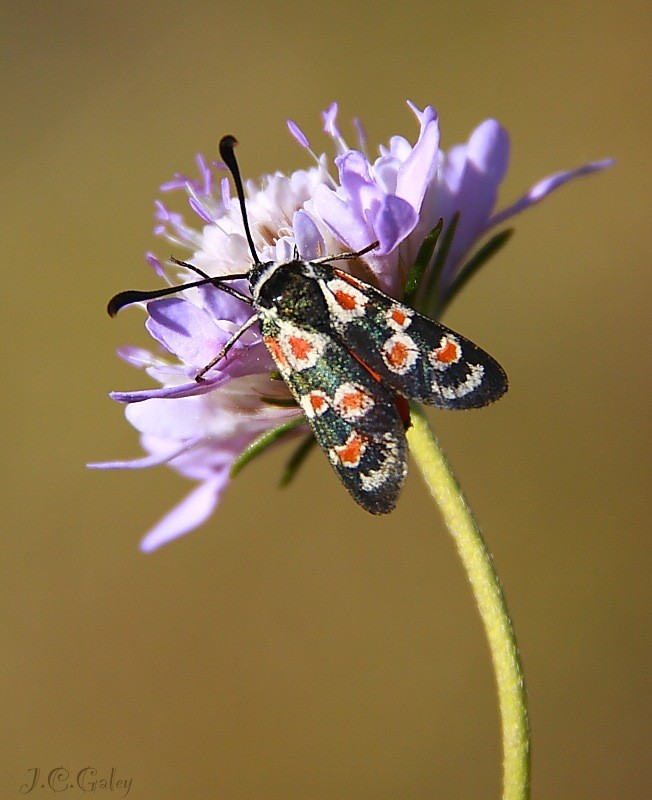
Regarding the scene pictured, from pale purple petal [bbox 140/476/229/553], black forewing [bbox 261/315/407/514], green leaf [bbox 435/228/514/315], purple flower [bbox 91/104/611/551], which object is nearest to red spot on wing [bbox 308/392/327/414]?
black forewing [bbox 261/315/407/514]

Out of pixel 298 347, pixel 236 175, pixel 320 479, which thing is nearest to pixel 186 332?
pixel 298 347

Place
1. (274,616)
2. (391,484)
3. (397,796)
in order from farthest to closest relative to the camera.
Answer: (274,616) < (397,796) < (391,484)

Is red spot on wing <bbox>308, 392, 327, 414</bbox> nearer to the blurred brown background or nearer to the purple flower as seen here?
the purple flower

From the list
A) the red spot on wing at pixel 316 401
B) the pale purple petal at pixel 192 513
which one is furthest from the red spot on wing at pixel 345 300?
the pale purple petal at pixel 192 513

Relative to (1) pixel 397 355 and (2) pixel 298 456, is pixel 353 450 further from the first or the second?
(2) pixel 298 456

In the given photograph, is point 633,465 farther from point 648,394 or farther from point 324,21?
point 324,21

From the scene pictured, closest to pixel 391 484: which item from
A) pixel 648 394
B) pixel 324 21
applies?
pixel 648 394

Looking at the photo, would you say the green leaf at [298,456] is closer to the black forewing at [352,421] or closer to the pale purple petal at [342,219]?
the black forewing at [352,421]
